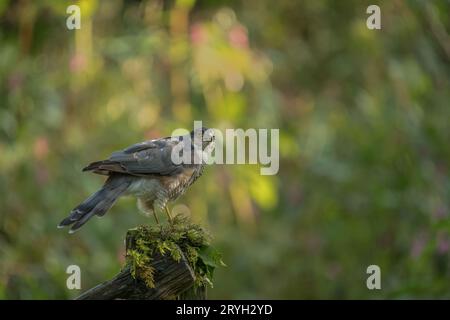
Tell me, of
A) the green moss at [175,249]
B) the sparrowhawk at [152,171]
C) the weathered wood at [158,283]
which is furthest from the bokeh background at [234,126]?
the weathered wood at [158,283]

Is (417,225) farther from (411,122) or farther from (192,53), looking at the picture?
(192,53)

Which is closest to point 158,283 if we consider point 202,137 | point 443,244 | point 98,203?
point 98,203

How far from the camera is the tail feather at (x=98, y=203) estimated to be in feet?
14.6

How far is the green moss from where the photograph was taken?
3939 millimetres

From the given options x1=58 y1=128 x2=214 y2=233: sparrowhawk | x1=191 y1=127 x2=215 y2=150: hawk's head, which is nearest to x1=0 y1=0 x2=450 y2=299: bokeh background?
x1=58 y1=128 x2=214 y2=233: sparrowhawk

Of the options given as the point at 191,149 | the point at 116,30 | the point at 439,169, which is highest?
the point at 116,30

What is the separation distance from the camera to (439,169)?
369 inches

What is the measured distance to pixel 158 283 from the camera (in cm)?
389

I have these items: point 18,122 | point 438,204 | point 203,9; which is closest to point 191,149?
point 18,122

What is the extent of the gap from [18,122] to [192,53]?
1.96 metres

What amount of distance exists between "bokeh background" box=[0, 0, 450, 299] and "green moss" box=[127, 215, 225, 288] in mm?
3228

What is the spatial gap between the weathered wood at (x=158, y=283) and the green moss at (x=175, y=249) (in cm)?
3

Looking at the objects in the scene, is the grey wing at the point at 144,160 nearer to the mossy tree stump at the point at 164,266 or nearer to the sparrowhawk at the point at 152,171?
the sparrowhawk at the point at 152,171

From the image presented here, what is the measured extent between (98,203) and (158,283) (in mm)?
890
